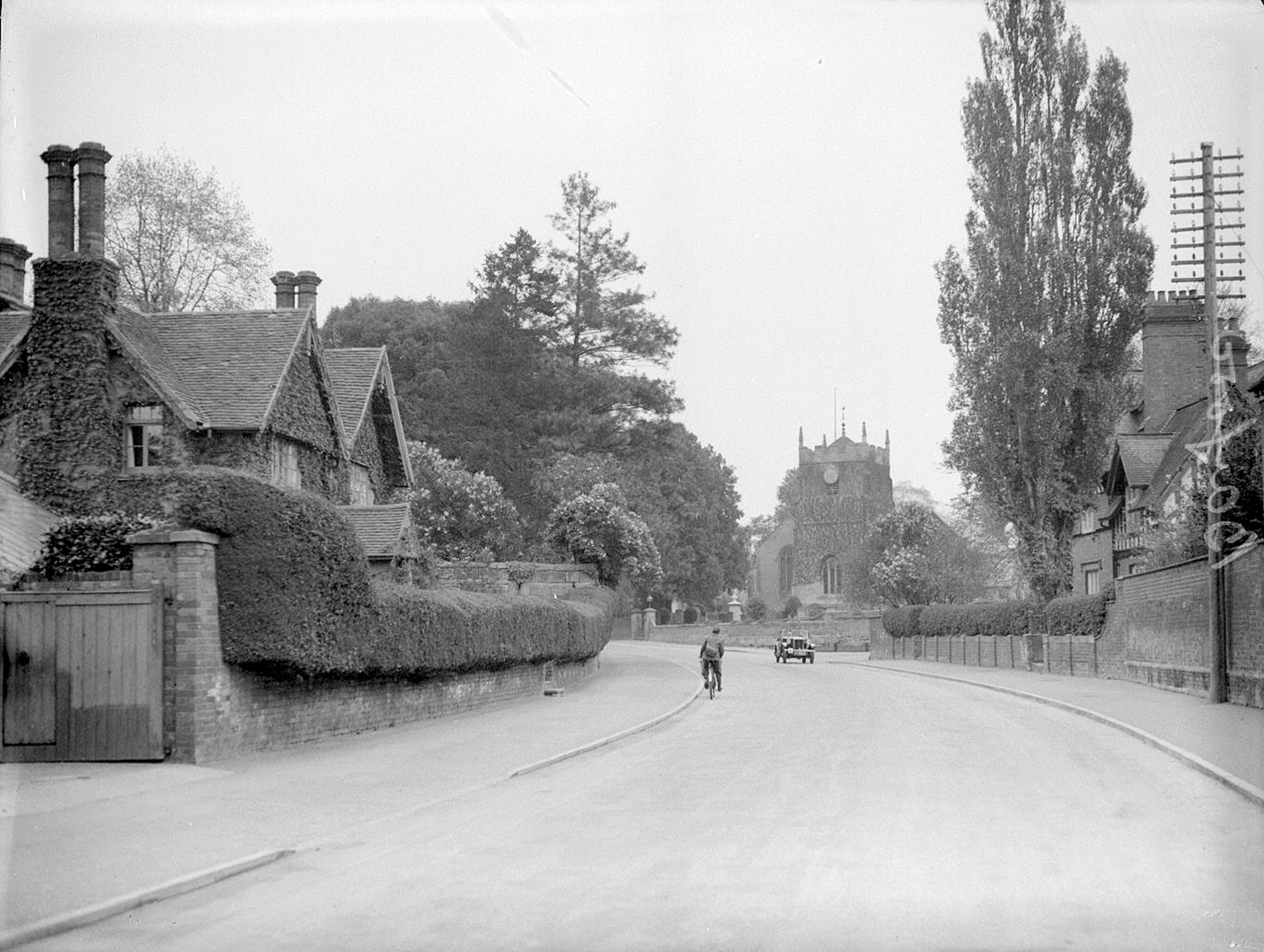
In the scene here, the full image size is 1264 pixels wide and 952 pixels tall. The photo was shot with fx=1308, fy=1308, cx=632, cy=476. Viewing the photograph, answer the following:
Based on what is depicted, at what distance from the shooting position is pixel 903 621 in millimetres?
58312

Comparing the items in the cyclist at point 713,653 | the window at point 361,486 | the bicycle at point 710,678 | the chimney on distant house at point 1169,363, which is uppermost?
the chimney on distant house at point 1169,363

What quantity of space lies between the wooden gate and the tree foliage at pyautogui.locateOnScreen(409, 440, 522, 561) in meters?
32.2

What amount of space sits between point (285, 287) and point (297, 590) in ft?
64.7

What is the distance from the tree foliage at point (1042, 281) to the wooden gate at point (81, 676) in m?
31.7

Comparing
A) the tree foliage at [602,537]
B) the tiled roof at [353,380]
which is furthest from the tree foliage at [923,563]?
the tiled roof at [353,380]

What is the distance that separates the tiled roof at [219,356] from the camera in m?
25.0

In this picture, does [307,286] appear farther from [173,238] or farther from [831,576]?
[831,576]

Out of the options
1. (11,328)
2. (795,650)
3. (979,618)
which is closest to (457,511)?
(795,650)

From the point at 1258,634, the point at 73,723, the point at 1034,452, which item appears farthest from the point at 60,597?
the point at 1034,452

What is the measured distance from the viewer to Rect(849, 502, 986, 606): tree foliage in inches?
2881

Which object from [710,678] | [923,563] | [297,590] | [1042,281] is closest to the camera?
[297,590]

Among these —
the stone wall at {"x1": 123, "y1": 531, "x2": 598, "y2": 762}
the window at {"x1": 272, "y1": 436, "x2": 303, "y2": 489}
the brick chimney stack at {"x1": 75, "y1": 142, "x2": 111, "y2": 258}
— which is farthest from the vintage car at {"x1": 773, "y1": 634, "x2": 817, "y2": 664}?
the stone wall at {"x1": 123, "y1": 531, "x2": 598, "y2": 762}

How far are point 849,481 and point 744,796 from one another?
10610 centimetres

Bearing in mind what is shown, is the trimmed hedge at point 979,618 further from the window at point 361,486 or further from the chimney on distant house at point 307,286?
the chimney on distant house at point 307,286
